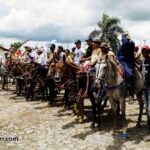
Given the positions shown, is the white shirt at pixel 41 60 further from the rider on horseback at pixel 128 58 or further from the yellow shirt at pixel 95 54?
the rider on horseback at pixel 128 58

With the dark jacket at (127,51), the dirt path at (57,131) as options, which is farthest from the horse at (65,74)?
the dark jacket at (127,51)

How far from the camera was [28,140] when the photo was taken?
1310 cm

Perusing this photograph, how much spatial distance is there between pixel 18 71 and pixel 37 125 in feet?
25.2

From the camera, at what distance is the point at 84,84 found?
14570 millimetres

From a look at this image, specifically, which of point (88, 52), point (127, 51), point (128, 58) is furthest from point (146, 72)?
point (88, 52)

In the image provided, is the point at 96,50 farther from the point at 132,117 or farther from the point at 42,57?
the point at 42,57

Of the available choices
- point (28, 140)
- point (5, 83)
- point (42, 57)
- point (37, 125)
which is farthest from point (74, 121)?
point (5, 83)

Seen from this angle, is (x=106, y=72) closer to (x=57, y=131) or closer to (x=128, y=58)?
(x=128, y=58)

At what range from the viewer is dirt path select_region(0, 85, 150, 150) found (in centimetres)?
1221

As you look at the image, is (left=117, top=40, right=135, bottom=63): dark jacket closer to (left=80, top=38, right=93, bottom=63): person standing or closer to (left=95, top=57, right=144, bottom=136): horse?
(left=95, top=57, right=144, bottom=136): horse

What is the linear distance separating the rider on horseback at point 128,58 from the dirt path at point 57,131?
160 centimetres

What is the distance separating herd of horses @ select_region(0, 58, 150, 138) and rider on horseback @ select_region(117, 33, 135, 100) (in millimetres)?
244

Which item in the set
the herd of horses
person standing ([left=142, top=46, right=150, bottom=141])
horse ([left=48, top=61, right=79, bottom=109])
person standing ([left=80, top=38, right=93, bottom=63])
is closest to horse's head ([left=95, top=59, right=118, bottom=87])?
the herd of horses

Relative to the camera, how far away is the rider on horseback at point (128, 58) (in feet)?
42.7
